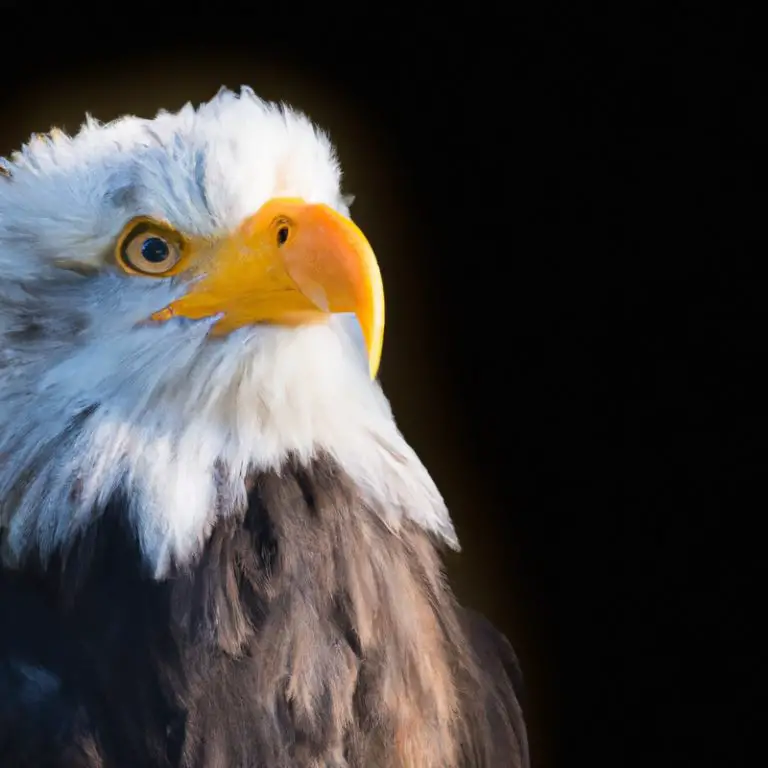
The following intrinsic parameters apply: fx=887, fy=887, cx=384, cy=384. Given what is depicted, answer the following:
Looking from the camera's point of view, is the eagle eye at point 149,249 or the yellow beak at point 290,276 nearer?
the yellow beak at point 290,276

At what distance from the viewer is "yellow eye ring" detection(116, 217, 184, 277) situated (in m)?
1.04

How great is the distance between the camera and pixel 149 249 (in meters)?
1.04

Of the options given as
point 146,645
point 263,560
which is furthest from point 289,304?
point 146,645

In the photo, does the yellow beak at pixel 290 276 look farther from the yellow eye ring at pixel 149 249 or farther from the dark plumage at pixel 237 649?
the dark plumage at pixel 237 649

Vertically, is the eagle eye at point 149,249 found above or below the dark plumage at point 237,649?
above

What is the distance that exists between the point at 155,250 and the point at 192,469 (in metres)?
0.26

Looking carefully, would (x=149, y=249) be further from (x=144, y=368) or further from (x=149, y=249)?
(x=144, y=368)

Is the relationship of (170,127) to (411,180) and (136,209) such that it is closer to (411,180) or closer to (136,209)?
(136,209)

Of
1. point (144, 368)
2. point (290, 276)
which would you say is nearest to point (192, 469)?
point (144, 368)

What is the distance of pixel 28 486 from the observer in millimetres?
1019

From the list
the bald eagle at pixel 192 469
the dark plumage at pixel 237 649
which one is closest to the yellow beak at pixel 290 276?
the bald eagle at pixel 192 469

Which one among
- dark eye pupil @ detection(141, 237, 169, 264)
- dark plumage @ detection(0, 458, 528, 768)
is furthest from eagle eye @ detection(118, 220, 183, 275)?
dark plumage @ detection(0, 458, 528, 768)

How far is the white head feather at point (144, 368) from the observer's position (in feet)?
3.31

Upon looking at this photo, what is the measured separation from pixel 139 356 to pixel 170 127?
290mm
